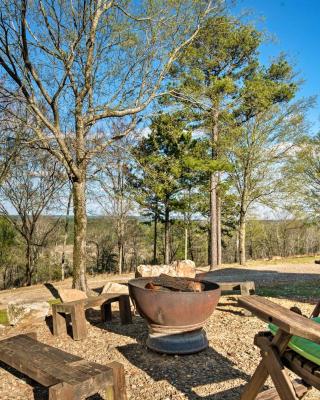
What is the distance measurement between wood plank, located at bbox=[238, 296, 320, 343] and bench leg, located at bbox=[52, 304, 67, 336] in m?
3.78

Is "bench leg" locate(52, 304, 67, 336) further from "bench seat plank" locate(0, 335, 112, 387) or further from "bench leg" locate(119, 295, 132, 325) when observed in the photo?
"bench seat plank" locate(0, 335, 112, 387)

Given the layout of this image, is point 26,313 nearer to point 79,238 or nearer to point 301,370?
point 79,238

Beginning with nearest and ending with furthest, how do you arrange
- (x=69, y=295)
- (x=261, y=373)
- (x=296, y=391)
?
(x=261, y=373) → (x=296, y=391) → (x=69, y=295)

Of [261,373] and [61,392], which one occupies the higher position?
[261,373]

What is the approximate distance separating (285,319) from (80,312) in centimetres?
381

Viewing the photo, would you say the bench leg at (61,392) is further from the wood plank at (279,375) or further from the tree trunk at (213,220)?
the tree trunk at (213,220)

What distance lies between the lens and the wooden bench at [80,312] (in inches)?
204

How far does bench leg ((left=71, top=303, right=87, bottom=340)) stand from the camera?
5.15 metres

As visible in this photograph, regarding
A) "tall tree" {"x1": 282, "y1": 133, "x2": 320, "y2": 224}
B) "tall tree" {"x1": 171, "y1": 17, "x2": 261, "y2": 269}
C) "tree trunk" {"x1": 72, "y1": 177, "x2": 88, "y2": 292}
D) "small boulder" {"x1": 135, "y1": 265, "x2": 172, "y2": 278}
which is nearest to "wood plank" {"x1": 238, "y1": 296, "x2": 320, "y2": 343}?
"small boulder" {"x1": 135, "y1": 265, "x2": 172, "y2": 278}

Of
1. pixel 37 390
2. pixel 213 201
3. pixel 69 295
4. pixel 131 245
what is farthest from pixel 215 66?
pixel 131 245

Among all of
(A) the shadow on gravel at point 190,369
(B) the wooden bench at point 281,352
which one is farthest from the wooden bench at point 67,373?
(B) the wooden bench at point 281,352

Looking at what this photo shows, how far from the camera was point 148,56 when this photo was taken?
29.2 ft

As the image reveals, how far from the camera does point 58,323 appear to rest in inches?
214

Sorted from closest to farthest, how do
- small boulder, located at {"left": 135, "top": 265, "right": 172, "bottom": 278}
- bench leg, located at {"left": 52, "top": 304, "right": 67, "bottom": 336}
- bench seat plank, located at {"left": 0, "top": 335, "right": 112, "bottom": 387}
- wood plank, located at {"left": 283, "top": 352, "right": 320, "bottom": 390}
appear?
wood plank, located at {"left": 283, "top": 352, "right": 320, "bottom": 390}
bench seat plank, located at {"left": 0, "top": 335, "right": 112, "bottom": 387}
bench leg, located at {"left": 52, "top": 304, "right": 67, "bottom": 336}
small boulder, located at {"left": 135, "top": 265, "right": 172, "bottom": 278}
